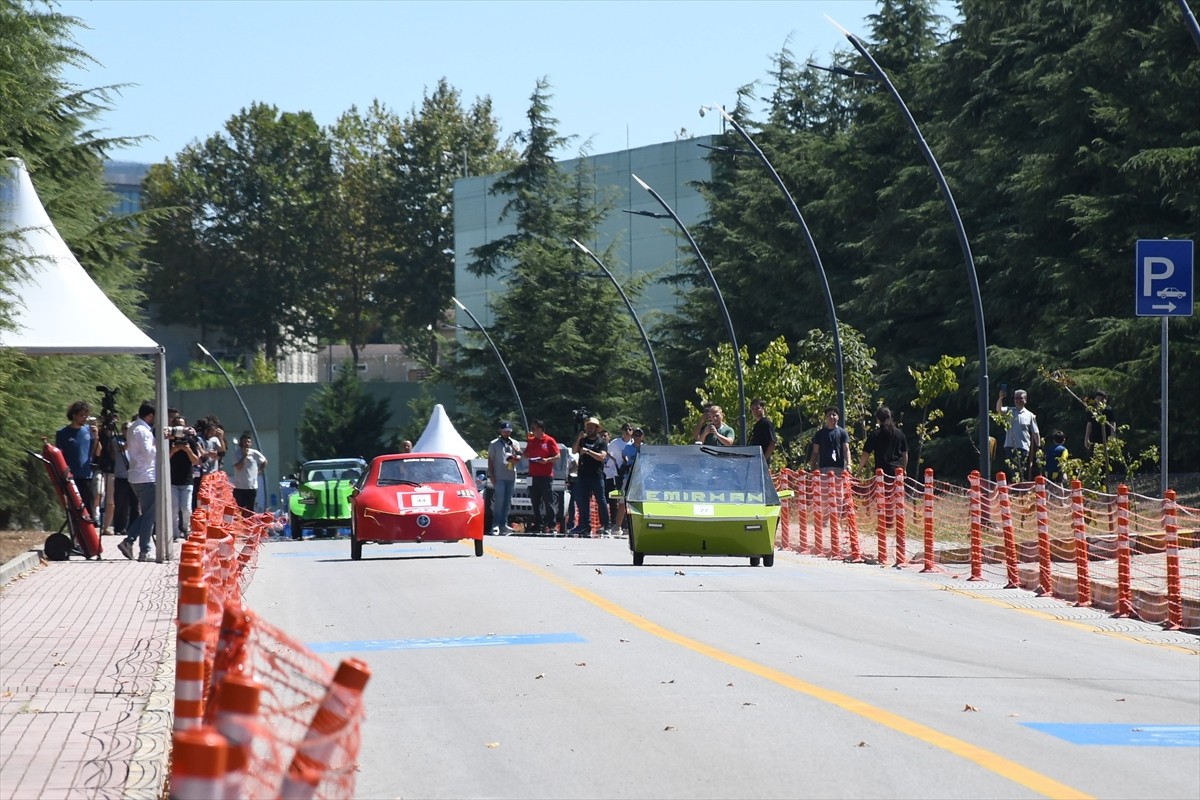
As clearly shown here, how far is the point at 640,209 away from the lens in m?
83.6

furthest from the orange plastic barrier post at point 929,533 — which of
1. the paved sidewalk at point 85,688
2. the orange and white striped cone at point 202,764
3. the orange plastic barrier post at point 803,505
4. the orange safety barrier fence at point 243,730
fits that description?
the orange and white striped cone at point 202,764

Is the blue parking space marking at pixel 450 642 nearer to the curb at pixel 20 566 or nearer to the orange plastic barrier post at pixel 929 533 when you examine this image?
the curb at pixel 20 566

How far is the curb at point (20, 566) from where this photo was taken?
1870cm

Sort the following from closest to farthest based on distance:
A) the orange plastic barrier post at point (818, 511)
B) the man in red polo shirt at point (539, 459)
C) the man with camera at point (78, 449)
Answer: the man with camera at point (78, 449) < the orange plastic barrier post at point (818, 511) < the man in red polo shirt at point (539, 459)

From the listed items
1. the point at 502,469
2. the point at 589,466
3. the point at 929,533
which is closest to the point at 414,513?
the point at 929,533

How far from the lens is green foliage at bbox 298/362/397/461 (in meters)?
92.0

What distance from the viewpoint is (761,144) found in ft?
216

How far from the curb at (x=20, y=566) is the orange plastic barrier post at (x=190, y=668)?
12.8 meters

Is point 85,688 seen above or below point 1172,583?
below

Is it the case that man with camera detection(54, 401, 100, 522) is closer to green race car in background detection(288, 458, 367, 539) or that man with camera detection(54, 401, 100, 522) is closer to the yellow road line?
the yellow road line

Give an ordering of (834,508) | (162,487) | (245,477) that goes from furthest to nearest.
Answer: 1. (245,477)
2. (834,508)
3. (162,487)

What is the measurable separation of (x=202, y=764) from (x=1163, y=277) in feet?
52.7

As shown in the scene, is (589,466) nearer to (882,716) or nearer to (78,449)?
(78,449)

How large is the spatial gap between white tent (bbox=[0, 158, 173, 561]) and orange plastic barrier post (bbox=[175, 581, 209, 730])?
49.2ft
